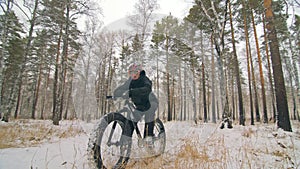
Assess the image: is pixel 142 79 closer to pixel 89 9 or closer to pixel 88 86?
pixel 88 86

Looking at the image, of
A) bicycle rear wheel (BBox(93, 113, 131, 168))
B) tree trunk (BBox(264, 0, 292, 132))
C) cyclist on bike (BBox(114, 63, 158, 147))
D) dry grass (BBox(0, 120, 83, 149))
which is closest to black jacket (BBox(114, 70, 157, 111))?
cyclist on bike (BBox(114, 63, 158, 147))

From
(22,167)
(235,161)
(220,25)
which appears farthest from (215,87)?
(22,167)

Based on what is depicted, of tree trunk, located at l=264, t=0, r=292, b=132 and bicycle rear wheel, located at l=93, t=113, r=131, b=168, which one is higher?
tree trunk, located at l=264, t=0, r=292, b=132

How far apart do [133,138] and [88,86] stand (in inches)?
40.2

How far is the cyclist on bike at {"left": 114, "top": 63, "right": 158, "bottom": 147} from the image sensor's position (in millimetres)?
2152

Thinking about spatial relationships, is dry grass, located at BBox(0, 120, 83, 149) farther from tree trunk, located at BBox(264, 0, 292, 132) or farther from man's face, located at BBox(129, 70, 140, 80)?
tree trunk, located at BBox(264, 0, 292, 132)

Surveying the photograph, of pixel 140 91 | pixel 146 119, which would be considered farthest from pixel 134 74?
pixel 146 119

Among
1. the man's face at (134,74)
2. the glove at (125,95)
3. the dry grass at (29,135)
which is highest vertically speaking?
the man's face at (134,74)

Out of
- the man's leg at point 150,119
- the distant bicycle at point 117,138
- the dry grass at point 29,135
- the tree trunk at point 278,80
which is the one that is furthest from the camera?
the tree trunk at point 278,80

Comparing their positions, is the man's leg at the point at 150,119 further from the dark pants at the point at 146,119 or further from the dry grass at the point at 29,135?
the dry grass at the point at 29,135

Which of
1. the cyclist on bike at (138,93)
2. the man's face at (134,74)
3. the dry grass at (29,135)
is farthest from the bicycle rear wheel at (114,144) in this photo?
the dry grass at (29,135)

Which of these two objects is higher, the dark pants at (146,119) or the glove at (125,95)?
the glove at (125,95)

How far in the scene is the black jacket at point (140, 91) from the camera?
2176 millimetres

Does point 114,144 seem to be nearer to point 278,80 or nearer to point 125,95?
point 125,95
